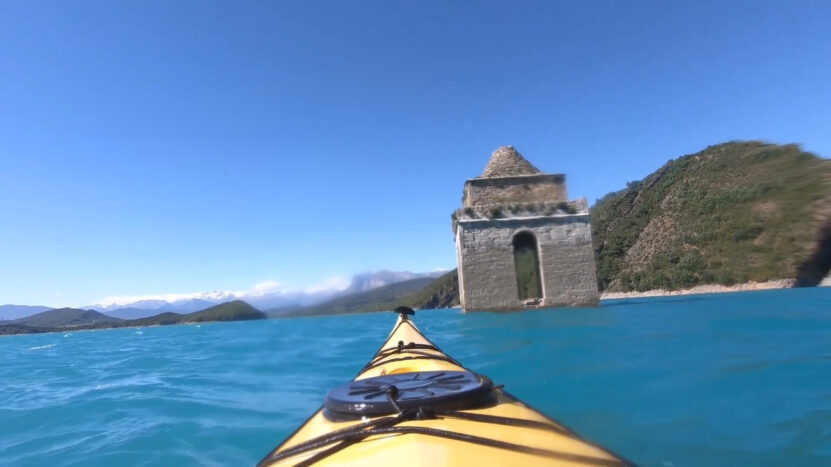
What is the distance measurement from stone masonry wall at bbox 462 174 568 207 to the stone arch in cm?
130

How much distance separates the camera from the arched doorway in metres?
14.1

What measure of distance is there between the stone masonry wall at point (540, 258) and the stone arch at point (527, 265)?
1.12 ft

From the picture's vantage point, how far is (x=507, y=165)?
1481 cm

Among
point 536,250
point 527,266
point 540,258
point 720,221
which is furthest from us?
point 527,266

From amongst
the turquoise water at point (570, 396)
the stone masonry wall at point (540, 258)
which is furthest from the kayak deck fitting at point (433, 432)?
the stone masonry wall at point (540, 258)

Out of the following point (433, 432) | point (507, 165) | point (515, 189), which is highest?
point (507, 165)

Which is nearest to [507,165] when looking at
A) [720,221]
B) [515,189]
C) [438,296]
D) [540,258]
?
[515,189]

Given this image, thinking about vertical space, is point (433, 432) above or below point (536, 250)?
below

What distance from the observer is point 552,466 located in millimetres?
1111

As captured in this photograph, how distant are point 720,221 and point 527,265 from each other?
6155mm

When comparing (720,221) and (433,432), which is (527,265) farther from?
(433,432)

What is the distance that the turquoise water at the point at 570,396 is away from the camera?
2.86 meters

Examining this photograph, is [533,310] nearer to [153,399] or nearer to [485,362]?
[485,362]

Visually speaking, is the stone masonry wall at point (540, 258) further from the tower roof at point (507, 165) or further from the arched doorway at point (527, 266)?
the tower roof at point (507, 165)
